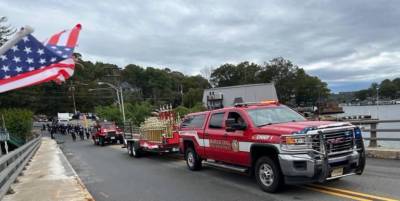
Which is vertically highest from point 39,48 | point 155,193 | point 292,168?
point 39,48

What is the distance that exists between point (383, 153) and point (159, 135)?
839cm

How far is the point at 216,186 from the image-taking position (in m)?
10.9

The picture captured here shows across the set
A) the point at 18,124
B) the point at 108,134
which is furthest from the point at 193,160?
the point at 18,124

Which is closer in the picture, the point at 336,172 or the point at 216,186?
the point at 336,172

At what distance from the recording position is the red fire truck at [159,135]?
1764 centimetres

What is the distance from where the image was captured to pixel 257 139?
9.81 m

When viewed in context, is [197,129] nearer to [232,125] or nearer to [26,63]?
[232,125]

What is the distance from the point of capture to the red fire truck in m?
17.6

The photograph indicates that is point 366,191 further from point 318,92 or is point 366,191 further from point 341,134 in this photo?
point 318,92

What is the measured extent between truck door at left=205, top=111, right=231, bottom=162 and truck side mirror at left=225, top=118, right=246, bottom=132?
17.5 inches

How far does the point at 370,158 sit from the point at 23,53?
35.6 ft

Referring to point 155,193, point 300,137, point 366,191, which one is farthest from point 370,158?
point 155,193

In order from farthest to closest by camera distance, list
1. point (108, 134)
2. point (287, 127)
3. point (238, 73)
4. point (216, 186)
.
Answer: point (238, 73) < point (108, 134) < point (216, 186) < point (287, 127)

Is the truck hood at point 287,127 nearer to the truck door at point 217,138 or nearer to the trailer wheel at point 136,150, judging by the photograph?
the truck door at point 217,138
